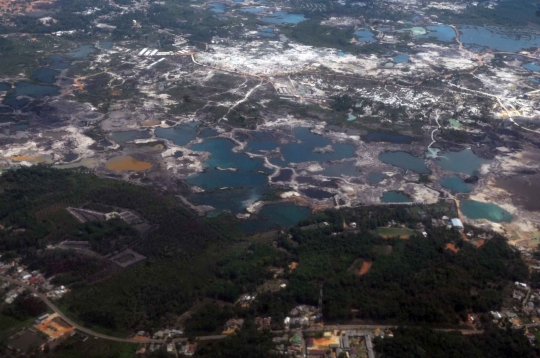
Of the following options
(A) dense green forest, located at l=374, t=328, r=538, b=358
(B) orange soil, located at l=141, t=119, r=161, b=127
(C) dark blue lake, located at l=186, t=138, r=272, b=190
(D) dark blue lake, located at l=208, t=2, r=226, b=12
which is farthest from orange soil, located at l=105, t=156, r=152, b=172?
(D) dark blue lake, located at l=208, t=2, r=226, b=12

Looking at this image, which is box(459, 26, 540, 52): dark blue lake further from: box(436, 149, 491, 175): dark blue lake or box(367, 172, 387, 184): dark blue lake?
box(367, 172, 387, 184): dark blue lake

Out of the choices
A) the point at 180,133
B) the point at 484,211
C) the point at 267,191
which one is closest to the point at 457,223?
the point at 484,211

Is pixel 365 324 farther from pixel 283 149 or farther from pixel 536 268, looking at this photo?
pixel 283 149

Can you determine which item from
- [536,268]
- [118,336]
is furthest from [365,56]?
[118,336]

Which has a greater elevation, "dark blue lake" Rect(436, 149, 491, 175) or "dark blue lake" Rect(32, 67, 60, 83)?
"dark blue lake" Rect(436, 149, 491, 175)

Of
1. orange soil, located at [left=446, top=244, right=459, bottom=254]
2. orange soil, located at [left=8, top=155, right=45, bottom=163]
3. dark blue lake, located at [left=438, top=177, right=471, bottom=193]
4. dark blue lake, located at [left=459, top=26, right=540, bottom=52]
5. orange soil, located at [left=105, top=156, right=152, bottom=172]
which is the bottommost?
orange soil, located at [left=8, top=155, right=45, bottom=163]

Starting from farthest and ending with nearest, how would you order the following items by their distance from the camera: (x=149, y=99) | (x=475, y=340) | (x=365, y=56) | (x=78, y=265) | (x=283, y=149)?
(x=365, y=56) → (x=149, y=99) → (x=283, y=149) → (x=78, y=265) → (x=475, y=340)
